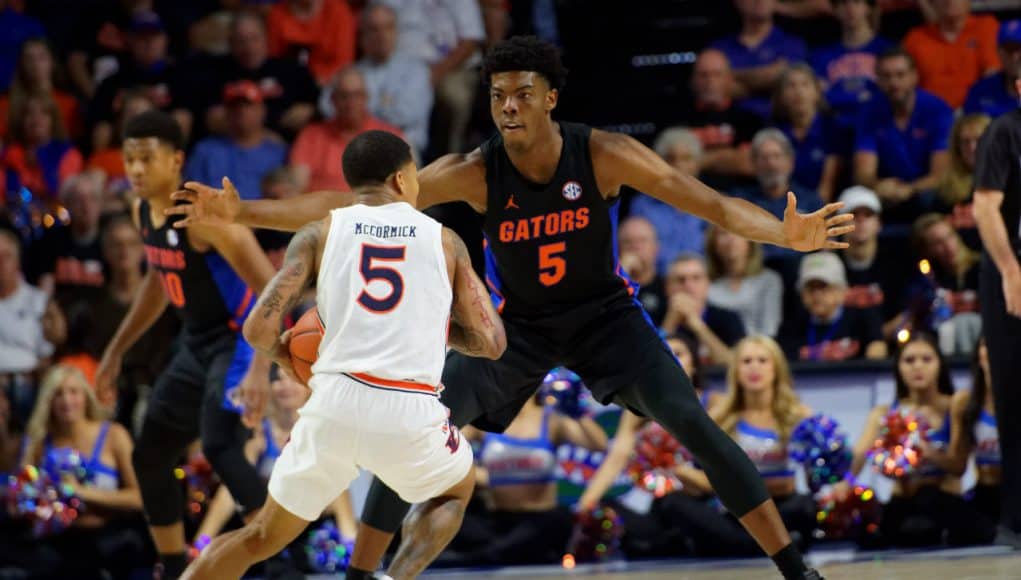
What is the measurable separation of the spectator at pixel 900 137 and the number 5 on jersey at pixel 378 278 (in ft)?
18.1

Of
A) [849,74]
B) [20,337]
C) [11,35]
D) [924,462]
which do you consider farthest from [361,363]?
[11,35]

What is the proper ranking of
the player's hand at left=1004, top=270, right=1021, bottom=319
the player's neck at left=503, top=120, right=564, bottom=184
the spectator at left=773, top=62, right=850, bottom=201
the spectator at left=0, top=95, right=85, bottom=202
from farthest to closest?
the spectator at left=0, top=95, right=85, bottom=202 < the spectator at left=773, top=62, right=850, bottom=201 < the player's hand at left=1004, top=270, right=1021, bottom=319 < the player's neck at left=503, top=120, right=564, bottom=184

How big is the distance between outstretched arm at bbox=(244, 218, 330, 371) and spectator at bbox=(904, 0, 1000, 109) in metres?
6.27

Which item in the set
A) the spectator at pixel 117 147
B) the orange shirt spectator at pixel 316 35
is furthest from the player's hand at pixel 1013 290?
the spectator at pixel 117 147

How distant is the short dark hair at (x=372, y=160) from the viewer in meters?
4.73

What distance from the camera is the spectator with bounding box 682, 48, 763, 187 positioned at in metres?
9.78

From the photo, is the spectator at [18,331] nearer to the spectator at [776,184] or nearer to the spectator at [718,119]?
the spectator at [718,119]

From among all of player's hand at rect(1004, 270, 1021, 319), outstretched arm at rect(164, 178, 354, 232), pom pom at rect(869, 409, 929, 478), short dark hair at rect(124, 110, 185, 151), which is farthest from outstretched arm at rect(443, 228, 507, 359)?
pom pom at rect(869, 409, 929, 478)

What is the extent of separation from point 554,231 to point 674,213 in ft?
14.2

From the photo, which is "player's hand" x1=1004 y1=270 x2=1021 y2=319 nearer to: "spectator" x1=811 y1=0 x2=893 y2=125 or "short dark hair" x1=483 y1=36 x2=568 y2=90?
"short dark hair" x1=483 y1=36 x2=568 y2=90

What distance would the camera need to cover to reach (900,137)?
9539mm

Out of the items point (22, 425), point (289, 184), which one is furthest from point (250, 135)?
point (22, 425)

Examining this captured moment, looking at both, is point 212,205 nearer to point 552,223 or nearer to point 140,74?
point 552,223

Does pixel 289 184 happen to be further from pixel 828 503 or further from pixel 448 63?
pixel 828 503
